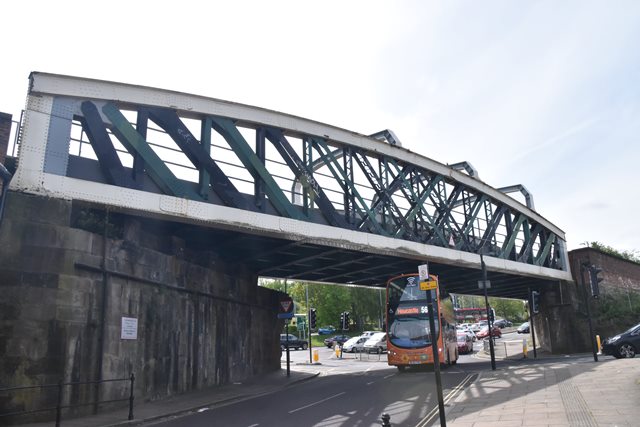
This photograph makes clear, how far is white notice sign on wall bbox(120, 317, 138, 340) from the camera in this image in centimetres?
1346

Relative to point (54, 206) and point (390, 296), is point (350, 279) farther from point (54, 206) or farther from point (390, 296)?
point (54, 206)

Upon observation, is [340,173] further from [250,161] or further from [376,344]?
[376,344]

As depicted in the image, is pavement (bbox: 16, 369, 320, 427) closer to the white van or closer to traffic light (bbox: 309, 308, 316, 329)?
traffic light (bbox: 309, 308, 316, 329)

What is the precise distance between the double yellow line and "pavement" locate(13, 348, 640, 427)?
11cm

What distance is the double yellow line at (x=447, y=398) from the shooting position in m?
10.5

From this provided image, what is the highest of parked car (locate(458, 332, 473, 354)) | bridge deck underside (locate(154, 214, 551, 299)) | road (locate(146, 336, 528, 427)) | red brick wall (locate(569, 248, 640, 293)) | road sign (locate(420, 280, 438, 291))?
red brick wall (locate(569, 248, 640, 293))

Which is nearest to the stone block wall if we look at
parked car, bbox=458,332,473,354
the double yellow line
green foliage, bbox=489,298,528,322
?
the double yellow line

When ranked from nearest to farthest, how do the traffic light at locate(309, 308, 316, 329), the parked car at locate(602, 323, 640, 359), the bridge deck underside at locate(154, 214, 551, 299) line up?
the bridge deck underside at locate(154, 214, 551, 299) < the parked car at locate(602, 323, 640, 359) < the traffic light at locate(309, 308, 316, 329)

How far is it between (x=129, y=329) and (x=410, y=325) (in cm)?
1182

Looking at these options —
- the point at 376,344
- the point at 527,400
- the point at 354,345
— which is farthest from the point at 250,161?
the point at 354,345

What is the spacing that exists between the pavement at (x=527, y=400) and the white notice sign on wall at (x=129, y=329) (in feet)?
6.04

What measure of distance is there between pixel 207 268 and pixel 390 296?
8.13 meters

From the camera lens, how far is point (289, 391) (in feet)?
58.6

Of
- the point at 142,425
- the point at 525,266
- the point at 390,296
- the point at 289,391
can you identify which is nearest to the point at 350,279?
the point at 390,296
